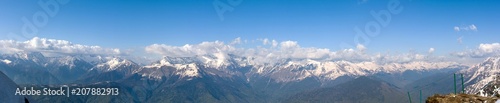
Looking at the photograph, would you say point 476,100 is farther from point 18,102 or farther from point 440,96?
point 18,102

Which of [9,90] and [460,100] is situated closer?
[9,90]

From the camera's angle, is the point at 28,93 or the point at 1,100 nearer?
the point at 1,100

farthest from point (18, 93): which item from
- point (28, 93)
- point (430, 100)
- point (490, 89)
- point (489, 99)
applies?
point (490, 89)

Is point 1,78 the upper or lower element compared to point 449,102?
upper

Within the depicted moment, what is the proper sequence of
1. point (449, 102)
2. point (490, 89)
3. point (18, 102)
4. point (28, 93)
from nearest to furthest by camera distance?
point (18, 102) < point (449, 102) < point (28, 93) < point (490, 89)

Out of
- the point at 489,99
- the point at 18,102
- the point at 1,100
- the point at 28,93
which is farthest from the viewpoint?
the point at 28,93

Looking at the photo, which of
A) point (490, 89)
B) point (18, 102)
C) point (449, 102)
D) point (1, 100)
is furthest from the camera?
point (490, 89)

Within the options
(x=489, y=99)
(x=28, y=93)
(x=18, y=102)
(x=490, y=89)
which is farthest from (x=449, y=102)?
(x=490, y=89)

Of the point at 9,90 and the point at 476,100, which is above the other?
the point at 9,90

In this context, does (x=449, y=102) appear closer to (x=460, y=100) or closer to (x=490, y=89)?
(x=460, y=100)
